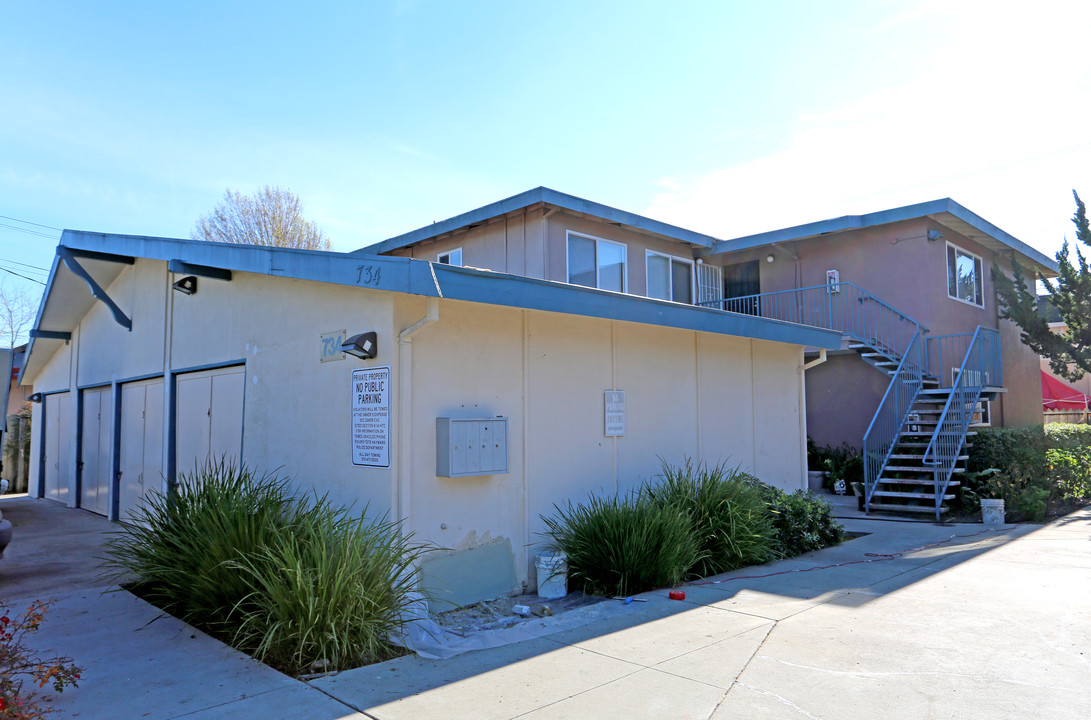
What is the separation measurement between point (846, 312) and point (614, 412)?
10.2 metres

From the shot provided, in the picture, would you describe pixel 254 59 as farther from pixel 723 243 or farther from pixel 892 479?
pixel 892 479

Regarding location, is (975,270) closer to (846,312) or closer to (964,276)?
(964,276)

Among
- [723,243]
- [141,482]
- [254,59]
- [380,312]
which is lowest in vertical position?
[141,482]

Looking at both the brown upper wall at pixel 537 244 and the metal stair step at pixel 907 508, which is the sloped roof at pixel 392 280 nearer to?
the metal stair step at pixel 907 508

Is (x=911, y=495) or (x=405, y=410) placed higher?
(x=405, y=410)

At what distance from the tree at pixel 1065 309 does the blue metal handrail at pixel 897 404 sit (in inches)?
143

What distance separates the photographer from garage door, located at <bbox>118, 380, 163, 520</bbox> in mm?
10484

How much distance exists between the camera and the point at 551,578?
709cm

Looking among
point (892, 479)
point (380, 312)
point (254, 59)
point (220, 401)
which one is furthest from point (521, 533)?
point (254, 59)

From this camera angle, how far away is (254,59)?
13.9m

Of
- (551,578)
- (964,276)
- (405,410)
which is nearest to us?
(405,410)

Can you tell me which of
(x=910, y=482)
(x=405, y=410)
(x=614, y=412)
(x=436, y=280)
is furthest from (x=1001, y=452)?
(x=436, y=280)

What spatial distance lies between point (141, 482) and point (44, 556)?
204 centimetres

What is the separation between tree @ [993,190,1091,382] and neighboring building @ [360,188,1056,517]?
894mm
